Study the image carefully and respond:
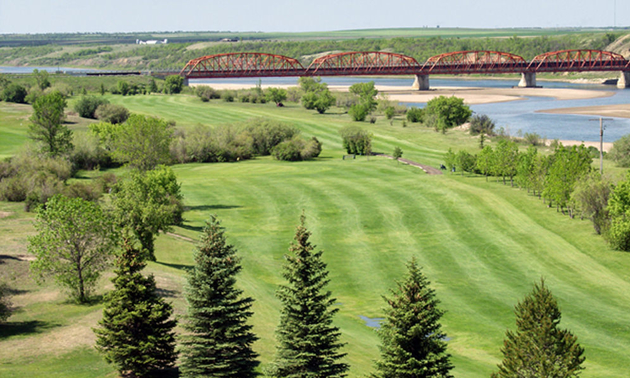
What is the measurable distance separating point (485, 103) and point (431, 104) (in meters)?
49.0

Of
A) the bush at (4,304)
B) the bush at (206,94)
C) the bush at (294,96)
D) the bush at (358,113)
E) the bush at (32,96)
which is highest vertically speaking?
the bush at (32,96)

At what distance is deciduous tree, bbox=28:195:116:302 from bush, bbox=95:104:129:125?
3638 inches

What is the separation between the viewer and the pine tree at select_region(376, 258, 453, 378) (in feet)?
75.8

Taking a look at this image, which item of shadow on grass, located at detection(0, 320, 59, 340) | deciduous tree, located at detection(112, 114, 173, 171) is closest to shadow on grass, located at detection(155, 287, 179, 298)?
shadow on grass, located at detection(0, 320, 59, 340)

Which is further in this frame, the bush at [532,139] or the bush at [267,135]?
the bush at [267,135]

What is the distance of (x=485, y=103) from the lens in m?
183

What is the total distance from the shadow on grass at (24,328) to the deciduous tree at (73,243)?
2.67 meters

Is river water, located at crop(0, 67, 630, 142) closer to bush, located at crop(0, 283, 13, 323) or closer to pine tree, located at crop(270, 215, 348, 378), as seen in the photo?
bush, located at crop(0, 283, 13, 323)

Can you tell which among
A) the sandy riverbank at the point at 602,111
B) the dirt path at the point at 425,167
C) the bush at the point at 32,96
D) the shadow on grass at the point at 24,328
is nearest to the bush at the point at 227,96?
the bush at the point at 32,96

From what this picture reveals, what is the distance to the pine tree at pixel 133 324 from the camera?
90.9 ft

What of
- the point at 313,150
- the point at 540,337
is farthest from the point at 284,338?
the point at 313,150

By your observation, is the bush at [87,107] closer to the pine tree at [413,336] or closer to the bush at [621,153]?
the bush at [621,153]

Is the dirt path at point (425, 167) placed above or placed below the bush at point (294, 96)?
below

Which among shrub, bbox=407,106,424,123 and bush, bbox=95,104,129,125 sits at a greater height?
bush, bbox=95,104,129,125
